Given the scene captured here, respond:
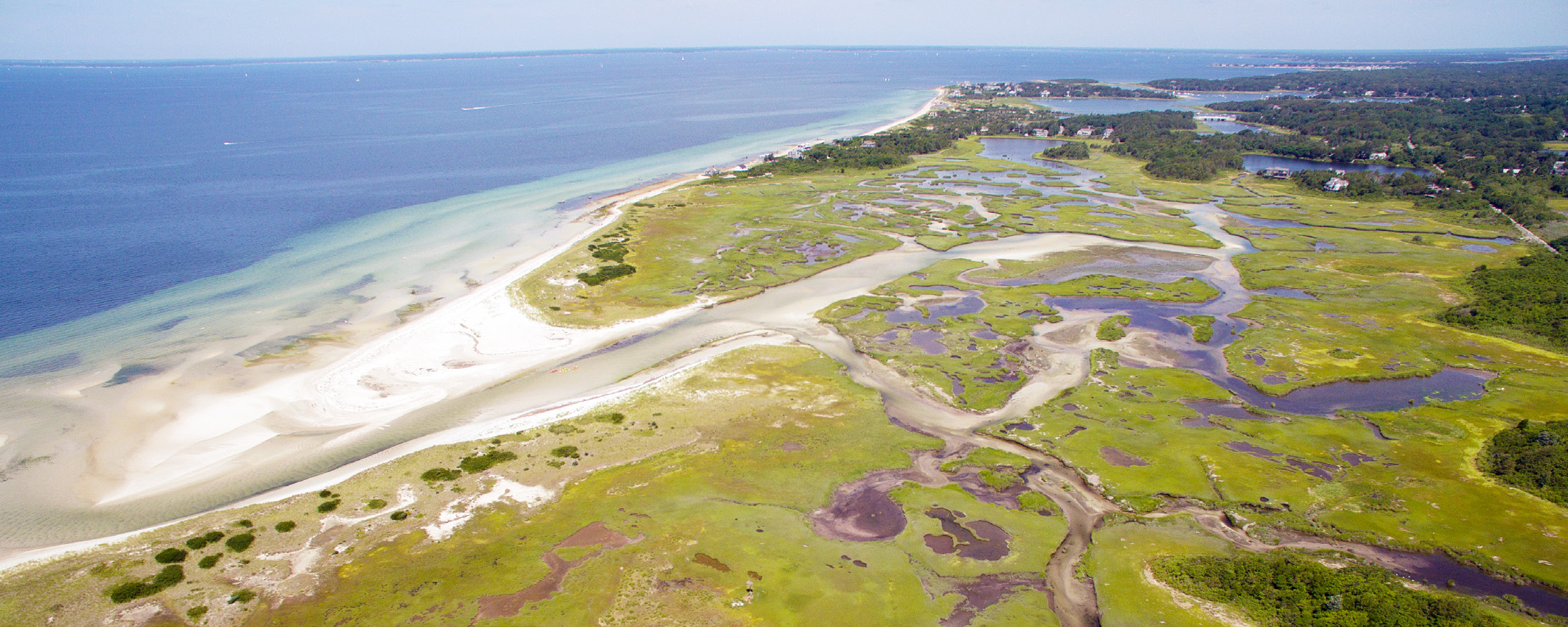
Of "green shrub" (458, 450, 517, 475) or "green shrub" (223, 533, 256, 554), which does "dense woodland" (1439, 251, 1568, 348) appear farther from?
"green shrub" (223, 533, 256, 554)

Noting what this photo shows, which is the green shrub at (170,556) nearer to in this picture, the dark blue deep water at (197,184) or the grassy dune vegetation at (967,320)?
the grassy dune vegetation at (967,320)

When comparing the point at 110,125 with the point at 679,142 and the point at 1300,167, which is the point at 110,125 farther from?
the point at 1300,167

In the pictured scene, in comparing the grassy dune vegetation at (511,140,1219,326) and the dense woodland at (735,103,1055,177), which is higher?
the dense woodland at (735,103,1055,177)

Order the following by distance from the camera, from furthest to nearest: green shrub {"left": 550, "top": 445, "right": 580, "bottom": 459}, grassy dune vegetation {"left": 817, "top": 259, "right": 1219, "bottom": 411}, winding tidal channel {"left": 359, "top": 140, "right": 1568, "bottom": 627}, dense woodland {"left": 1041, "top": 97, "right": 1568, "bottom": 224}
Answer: dense woodland {"left": 1041, "top": 97, "right": 1568, "bottom": 224}
grassy dune vegetation {"left": 817, "top": 259, "right": 1219, "bottom": 411}
green shrub {"left": 550, "top": 445, "right": 580, "bottom": 459}
winding tidal channel {"left": 359, "top": 140, "right": 1568, "bottom": 627}

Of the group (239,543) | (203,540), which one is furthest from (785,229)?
(203,540)

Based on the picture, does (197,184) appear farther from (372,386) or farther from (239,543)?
(239,543)

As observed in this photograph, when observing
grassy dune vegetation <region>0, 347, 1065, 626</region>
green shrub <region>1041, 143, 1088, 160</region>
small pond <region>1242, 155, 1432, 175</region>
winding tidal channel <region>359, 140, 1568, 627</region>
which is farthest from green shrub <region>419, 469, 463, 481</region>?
small pond <region>1242, 155, 1432, 175</region>

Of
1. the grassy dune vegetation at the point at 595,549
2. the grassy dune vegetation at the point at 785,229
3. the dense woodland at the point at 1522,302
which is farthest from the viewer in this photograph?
the grassy dune vegetation at the point at 785,229

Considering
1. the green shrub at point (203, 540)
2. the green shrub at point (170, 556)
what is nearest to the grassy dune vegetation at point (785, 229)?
the green shrub at point (203, 540)
